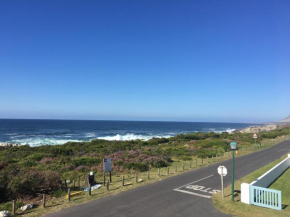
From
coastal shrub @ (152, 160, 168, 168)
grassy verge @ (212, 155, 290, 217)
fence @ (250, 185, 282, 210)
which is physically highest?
fence @ (250, 185, 282, 210)

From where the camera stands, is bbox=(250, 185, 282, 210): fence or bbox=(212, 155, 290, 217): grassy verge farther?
bbox=(250, 185, 282, 210): fence

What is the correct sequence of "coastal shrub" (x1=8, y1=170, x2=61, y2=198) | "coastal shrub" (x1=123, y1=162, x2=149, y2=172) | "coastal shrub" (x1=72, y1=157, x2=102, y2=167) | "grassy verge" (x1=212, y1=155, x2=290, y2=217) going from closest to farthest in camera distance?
1. "grassy verge" (x1=212, y1=155, x2=290, y2=217)
2. "coastal shrub" (x1=8, y1=170, x2=61, y2=198)
3. "coastal shrub" (x1=123, y1=162, x2=149, y2=172)
4. "coastal shrub" (x1=72, y1=157, x2=102, y2=167)

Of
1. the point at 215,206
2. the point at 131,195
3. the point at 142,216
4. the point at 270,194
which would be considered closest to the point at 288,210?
the point at 270,194

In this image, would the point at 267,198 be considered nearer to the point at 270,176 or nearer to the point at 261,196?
the point at 261,196

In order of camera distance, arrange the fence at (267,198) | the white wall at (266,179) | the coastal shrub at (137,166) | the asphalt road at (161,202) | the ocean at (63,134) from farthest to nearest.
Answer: the ocean at (63,134) < the coastal shrub at (137,166) < the white wall at (266,179) < the fence at (267,198) < the asphalt road at (161,202)

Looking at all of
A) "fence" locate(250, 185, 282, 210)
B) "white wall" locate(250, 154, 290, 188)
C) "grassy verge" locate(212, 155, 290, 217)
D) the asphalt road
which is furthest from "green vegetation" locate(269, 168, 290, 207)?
the asphalt road

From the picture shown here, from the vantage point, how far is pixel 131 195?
12.8 m

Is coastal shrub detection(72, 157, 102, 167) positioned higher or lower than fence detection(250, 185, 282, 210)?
lower

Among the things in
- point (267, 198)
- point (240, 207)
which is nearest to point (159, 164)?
point (240, 207)

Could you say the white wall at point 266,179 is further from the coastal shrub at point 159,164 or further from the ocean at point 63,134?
the ocean at point 63,134

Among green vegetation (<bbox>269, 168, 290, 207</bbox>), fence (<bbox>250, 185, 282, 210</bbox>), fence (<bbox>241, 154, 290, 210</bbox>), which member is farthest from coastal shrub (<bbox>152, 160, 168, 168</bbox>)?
fence (<bbox>250, 185, 282, 210</bbox>)

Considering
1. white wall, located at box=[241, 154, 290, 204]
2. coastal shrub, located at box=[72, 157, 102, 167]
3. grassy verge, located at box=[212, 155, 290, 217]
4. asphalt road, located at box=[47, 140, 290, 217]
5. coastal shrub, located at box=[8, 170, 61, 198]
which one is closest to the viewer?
asphalt road, located at box=[47, 140, 290, 217]

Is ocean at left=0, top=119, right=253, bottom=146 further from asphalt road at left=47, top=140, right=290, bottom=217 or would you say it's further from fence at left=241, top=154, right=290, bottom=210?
fence at left=241, top=154, right=290, bottom=210

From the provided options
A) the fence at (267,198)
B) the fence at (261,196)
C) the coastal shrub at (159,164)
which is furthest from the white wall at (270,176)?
the coastal shrub at (159,164)
